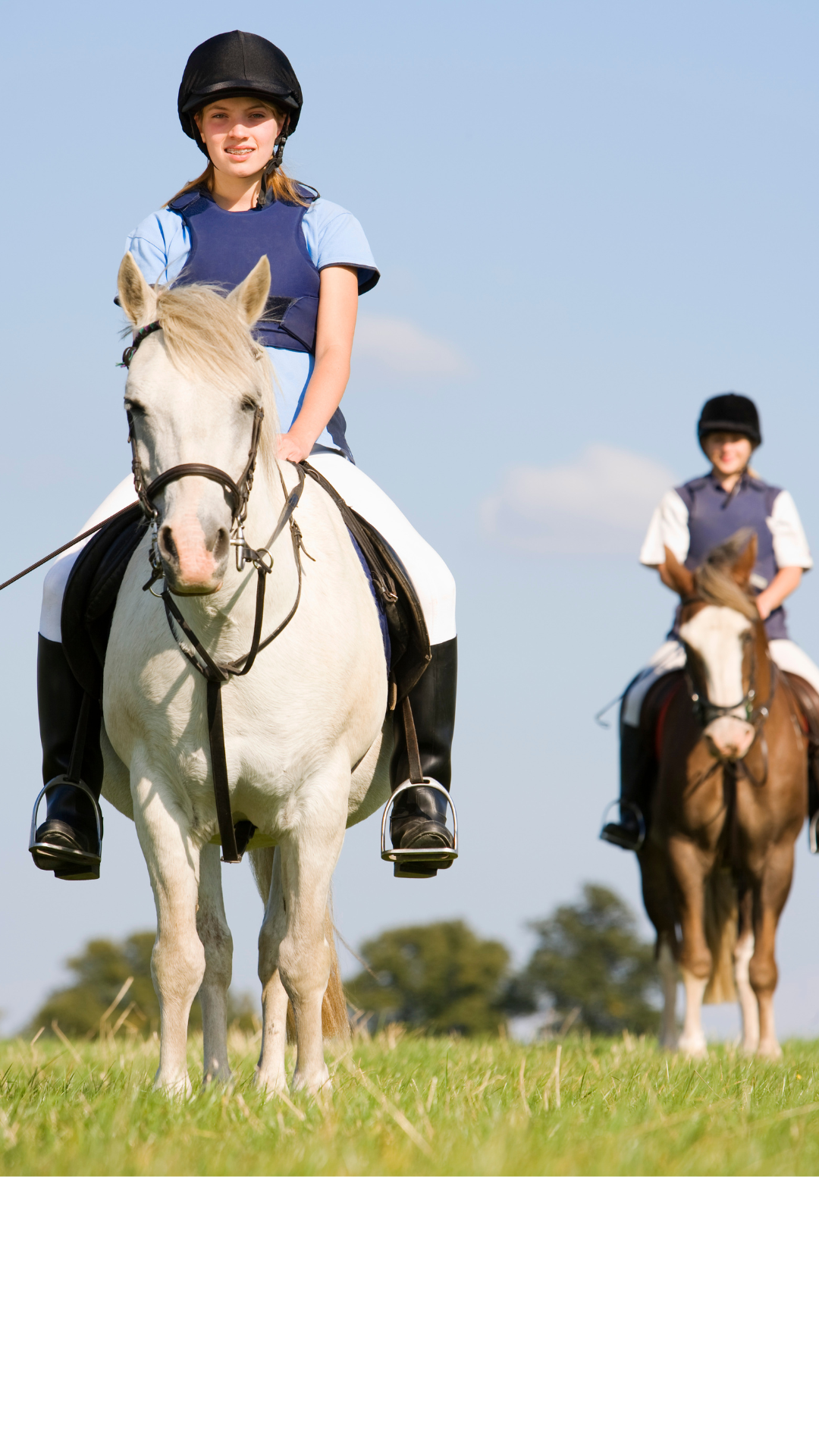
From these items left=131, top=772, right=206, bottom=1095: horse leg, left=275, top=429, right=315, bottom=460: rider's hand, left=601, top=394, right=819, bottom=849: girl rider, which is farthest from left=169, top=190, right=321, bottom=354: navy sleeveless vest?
left=601, top=394, right=819, bottom=849: girl rider

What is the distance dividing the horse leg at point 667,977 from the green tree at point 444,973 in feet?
152

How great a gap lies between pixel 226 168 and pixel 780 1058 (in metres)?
4.72

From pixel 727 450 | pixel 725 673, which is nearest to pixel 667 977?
pixel 725 673

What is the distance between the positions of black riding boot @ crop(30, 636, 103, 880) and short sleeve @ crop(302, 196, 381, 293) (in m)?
1.67

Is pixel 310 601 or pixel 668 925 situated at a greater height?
pixel 310 601

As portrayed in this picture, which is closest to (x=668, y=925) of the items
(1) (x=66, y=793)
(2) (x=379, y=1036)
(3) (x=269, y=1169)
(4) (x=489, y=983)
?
(2) (x=379, y=1036)

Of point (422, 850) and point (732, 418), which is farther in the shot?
point (732, 418)

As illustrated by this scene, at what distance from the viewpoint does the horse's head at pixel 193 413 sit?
347 cm

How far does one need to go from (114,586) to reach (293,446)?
2.61 ft

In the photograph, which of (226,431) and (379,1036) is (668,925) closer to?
(379,1036)

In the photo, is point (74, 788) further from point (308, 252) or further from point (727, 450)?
point (727, 450)

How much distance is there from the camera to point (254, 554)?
3.92 metres

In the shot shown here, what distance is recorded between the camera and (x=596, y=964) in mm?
60469

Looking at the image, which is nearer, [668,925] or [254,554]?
[254,554]
